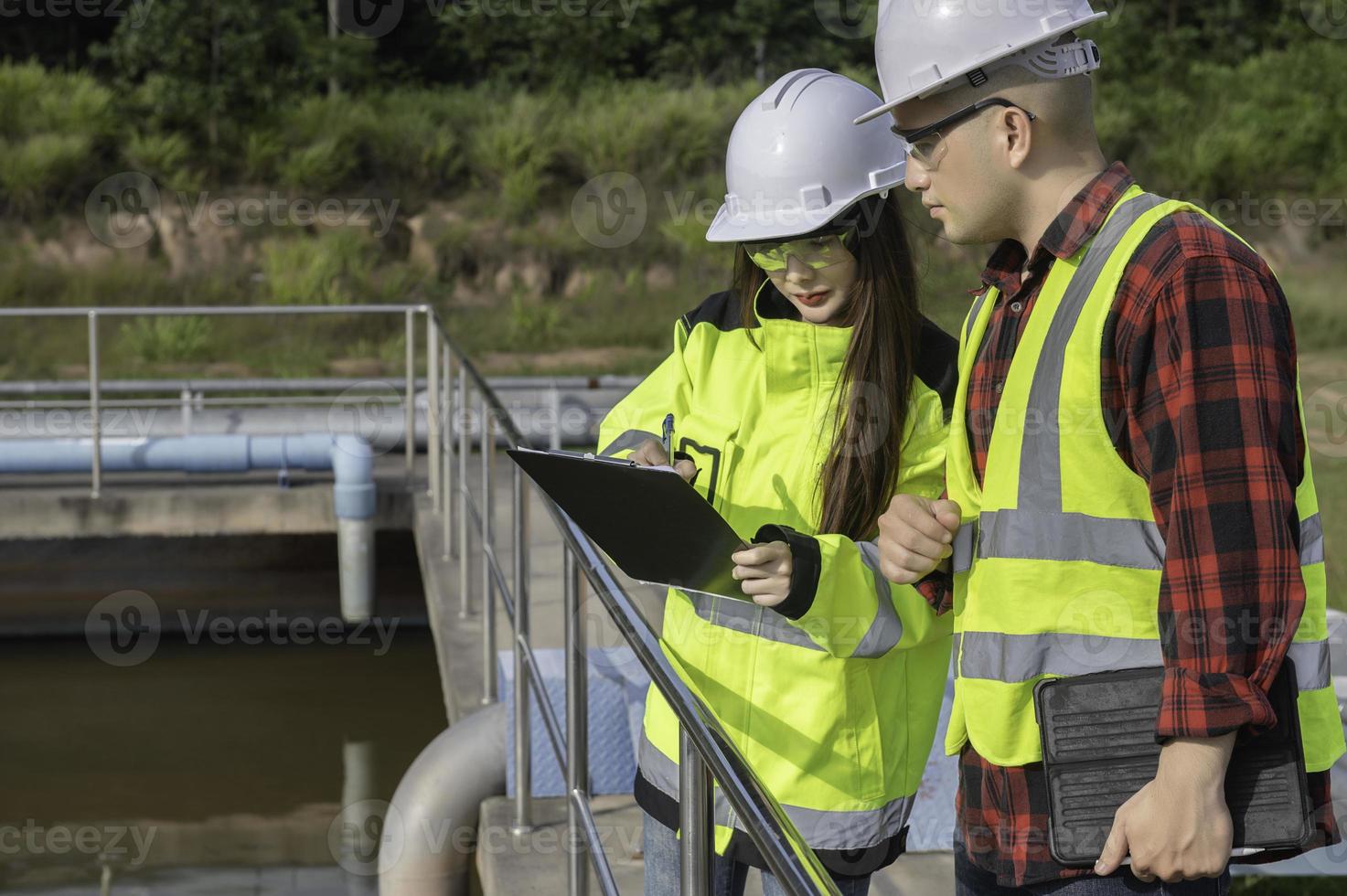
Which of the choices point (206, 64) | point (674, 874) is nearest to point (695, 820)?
point (674, 874)

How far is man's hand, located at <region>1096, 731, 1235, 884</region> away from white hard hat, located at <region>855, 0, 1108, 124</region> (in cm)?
61

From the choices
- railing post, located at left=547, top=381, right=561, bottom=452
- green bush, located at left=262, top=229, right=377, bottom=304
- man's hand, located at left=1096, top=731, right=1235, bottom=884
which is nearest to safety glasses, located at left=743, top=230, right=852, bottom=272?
man's hand, located at left=1096, top=731, right=1235, bottom=884

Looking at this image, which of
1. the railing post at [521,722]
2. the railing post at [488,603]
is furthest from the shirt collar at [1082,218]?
the railing post at [488,603]

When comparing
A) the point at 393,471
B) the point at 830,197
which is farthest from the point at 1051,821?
the point at 393,471

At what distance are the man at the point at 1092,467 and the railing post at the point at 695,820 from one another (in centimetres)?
25

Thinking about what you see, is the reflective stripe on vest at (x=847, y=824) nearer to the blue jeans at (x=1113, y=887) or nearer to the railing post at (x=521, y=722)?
the blue jeans at (x=1113, y=887)

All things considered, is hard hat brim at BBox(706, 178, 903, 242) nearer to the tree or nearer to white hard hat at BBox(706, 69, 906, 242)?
white hard hat at BBox(706, 69, 906, 242)

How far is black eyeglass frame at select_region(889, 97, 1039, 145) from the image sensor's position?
1402mm

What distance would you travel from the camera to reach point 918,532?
1.56m

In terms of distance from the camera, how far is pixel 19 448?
830 cm

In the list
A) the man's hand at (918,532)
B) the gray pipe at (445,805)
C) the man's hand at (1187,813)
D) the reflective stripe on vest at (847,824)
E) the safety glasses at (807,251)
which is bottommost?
the gray pipe at (445,805)

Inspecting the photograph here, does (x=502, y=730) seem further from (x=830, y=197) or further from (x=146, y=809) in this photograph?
(x=146, y=809)

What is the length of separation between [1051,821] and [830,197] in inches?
33.7

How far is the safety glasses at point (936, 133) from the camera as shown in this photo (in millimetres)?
1406
